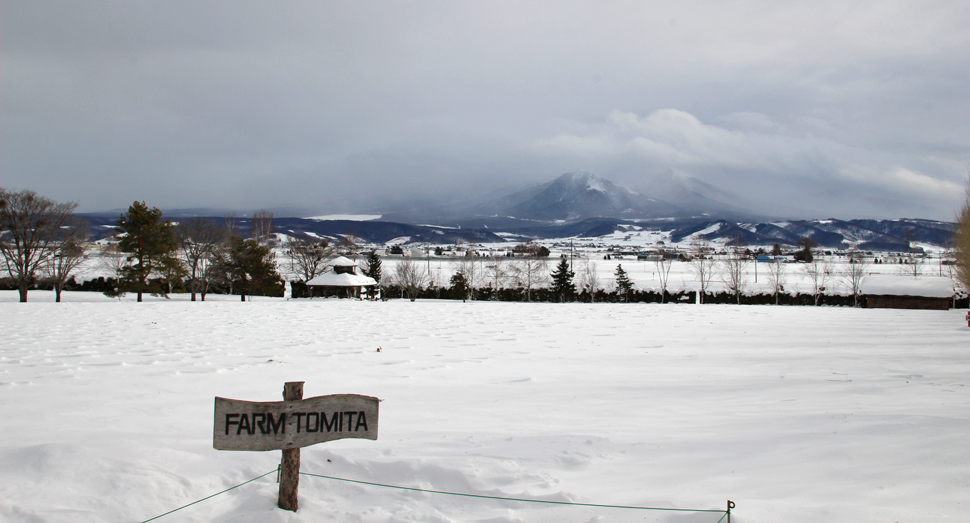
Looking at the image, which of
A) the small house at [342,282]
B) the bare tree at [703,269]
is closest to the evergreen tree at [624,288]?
the bare tree at [703,269]

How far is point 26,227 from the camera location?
3612 cm

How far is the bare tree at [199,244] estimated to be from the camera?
146 feet

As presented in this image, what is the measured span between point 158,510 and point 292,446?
125cm

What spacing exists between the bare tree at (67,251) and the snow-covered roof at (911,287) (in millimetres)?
56706

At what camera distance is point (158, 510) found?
4219mm

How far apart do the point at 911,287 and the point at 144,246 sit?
171 feet

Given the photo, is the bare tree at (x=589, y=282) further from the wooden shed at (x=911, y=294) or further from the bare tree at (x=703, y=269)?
the wooden shed at (x=911, y=294)

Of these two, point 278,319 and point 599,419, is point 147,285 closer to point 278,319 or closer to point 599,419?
point 278,319

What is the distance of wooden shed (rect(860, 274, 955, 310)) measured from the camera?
33.5 metres

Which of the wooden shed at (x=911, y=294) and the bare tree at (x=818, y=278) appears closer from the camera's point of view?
the wooden shed at (x=911, y=294)

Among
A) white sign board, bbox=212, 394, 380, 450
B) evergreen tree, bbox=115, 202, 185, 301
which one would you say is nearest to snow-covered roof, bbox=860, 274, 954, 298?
white sign board, bbox=212, 394, 380, 450

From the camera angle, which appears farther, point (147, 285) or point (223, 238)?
point (223, 238)

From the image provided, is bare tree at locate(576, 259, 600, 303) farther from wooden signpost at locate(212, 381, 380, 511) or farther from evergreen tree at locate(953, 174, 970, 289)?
wooden signpost at locate(212, 381, 380, 511)

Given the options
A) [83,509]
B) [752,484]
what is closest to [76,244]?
[83,509]
